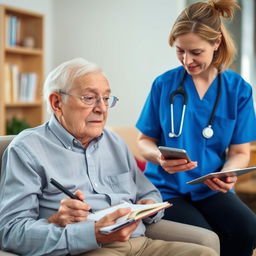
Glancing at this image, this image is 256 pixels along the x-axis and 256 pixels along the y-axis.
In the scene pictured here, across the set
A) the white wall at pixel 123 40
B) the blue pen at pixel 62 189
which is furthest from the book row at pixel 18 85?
the blue pen at pixel 62 189

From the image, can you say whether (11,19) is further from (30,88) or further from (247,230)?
(247,230)

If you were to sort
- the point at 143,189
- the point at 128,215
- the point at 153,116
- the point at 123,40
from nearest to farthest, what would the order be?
the point at 128,215 → the point at 143,189 → the point at 153,116 → the point at 123,40

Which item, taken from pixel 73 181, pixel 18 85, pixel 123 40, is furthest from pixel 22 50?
pixel 73 181

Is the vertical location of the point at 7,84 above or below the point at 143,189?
above

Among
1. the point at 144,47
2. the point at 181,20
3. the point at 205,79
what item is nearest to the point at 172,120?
the point at 205,79

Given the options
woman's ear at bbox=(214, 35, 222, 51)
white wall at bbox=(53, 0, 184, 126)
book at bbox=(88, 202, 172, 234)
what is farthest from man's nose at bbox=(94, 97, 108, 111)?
white wall at bbox=(53, 0, 184, 126)

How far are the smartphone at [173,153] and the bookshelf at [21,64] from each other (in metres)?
2.45

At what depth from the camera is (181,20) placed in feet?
5.86

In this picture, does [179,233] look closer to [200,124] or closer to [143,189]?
[143,189]

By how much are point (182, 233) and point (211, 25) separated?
84cm

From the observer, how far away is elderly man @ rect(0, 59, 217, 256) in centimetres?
126

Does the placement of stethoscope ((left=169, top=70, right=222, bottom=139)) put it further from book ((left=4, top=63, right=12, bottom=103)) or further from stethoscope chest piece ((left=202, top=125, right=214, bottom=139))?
book ((left=4, top=63, right=12, bottom=103))

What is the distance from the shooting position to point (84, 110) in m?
1.51

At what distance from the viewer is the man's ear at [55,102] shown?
154 cm
